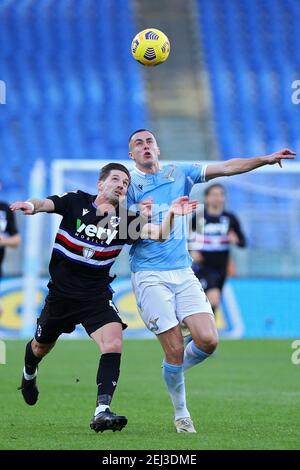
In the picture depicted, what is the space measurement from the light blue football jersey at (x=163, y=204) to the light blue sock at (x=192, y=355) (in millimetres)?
656

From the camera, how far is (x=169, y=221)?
23.7ft

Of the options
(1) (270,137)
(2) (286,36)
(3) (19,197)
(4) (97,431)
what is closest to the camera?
(4) (97,431)

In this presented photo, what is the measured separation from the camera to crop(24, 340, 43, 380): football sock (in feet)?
27.2

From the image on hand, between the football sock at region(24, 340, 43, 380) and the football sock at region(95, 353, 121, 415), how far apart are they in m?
1.07

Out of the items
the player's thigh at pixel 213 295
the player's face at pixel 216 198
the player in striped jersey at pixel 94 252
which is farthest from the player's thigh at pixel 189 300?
the player's thigh at pixel 213 295

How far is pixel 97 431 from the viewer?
696 cm

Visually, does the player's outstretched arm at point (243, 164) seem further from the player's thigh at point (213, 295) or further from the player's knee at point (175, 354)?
the player's thigh at point (213, 295)

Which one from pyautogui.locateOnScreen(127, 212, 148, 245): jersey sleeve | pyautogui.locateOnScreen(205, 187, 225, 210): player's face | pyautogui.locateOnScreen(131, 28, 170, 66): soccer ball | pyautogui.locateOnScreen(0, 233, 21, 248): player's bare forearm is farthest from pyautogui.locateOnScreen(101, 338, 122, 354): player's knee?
pyautogui.locateOnScreen(205, 187, 225, 210): player's face

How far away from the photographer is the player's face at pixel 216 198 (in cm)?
1486

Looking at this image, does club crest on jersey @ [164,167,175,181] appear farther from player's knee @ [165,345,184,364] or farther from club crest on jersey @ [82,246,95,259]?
player's knee @ [165,345,184,364]

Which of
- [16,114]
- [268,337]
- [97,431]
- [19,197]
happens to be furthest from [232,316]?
[97,431]

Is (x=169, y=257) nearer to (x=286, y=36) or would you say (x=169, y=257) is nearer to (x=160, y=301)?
(x=160, y=301)

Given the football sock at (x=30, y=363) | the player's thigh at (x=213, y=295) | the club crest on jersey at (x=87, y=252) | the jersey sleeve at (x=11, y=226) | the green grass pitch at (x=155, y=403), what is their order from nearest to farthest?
the green grass pitch at (x=155, y=403) < the club crest on jersey at (x=87, y=252) < the football sock at (x=30, y=363) < the jersey sleeve at (x=11, y=226) < the player's thigh at (x=213, y=295)
